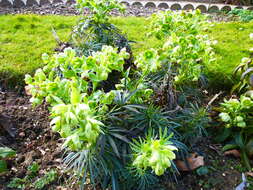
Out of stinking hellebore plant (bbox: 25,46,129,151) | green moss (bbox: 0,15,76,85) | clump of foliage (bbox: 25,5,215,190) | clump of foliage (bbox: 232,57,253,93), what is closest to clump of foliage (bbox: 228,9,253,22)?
clump of foliage (bbox: 232,57,253,93)

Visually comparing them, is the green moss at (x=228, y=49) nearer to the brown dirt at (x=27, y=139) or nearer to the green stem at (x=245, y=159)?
the green stem at (x=245, y=159)

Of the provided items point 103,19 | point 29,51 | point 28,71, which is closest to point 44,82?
point 103,19

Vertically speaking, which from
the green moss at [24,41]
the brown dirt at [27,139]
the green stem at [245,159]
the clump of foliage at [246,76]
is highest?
the green moss at [24,41]

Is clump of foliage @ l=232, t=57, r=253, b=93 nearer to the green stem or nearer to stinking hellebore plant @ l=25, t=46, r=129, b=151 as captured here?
the green stem

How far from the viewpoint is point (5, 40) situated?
365cm

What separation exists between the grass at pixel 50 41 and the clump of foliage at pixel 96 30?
0.26 meters

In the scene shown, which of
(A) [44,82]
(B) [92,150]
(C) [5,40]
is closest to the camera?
(A) [44,82]

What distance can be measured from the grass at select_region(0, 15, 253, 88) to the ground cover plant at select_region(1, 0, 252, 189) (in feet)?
1.95

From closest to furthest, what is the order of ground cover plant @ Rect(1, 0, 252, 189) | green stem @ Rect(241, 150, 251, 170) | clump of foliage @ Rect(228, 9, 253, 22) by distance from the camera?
ground cover plant @ Rect(1, 0, 252, 189) < green stem @ Rect(241, 150, 251, 170) < clump of foliage @ Rect(228, 9, 253, 22)

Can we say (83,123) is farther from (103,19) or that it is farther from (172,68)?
(103,19)

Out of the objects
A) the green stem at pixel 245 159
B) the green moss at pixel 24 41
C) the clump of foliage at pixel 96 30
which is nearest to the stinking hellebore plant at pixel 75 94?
the clump of foliage at pixel 96 30

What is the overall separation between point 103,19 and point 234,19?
12.9 ft

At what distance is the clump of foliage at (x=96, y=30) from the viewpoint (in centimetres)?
242

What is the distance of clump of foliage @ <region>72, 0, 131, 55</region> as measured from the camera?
242 centimetres
